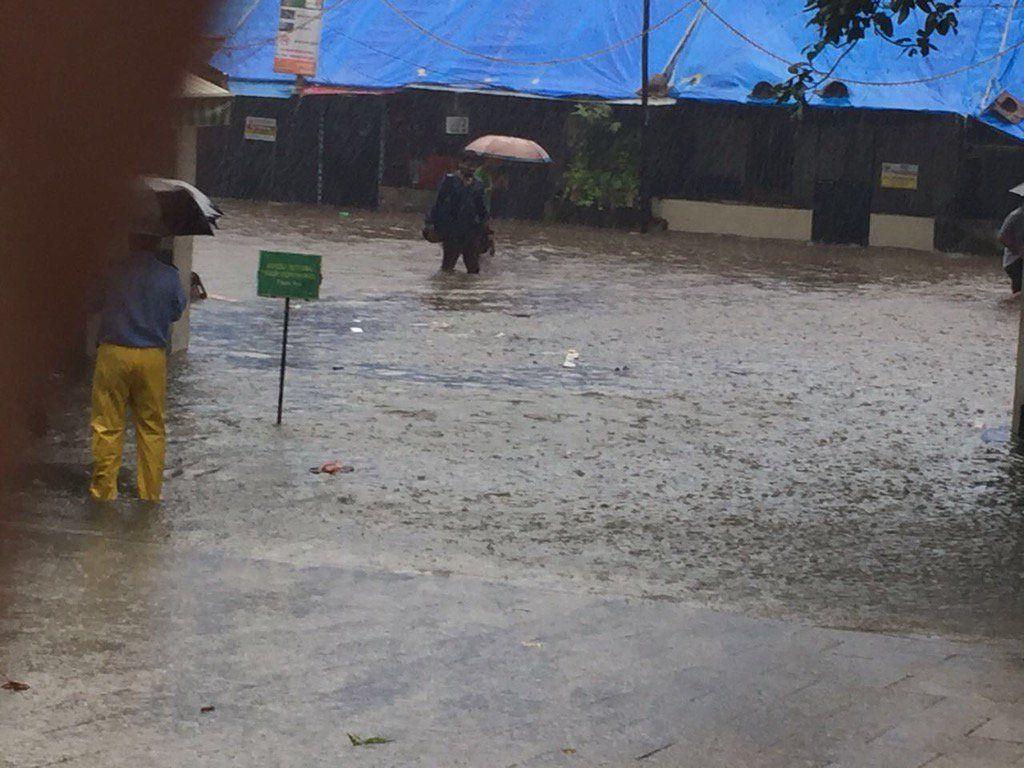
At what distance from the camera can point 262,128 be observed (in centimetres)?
3334

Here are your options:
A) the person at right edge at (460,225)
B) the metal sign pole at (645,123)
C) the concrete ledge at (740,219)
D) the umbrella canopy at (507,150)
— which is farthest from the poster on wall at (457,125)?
the person at right edge at (460,225)

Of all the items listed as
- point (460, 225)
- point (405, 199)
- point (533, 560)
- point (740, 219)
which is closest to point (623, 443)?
point (533, 560)

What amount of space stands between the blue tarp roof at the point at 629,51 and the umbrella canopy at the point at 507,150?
362cm

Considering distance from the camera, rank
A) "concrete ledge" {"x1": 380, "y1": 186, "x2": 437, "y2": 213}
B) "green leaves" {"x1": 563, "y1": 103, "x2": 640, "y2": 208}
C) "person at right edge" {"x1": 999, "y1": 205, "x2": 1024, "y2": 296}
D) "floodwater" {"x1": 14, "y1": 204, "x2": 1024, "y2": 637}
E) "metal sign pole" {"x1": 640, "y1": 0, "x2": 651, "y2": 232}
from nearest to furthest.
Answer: "floodwater" {"x1": 14, "y1": 204, "x2": 1024, "y2": 637}
"person at right edge" {"x1": 999, "y1": 205, "x2": 1024, "y2": 296}
"metal sign pole" {"x1": 640, "y1": 0, "x2": 651, "y2": 232}
"green leaves" {"x1": 563, "y1": 103, "x2": 640, "y2": 208}
"concrete ledge" {"x1": 380, "y1": 186, "x2": 437, "y2": 213}

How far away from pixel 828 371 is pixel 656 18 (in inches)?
700

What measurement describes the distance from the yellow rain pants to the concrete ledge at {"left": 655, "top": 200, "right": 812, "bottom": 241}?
23.2m

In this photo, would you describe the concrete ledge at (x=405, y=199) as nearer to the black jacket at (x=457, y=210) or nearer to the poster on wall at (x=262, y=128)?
the poster on wall at (x=262, y=128)

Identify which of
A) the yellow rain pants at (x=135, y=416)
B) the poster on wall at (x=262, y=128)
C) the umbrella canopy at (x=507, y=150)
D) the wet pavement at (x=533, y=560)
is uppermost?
the poster on wall at (x=262, y=128)

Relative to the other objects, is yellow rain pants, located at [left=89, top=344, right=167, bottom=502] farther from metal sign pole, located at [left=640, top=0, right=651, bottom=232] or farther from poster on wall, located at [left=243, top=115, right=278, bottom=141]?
poster on wall, located at [left=243, top=115, right=278, bottom=141]

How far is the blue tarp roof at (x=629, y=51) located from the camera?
28844mm

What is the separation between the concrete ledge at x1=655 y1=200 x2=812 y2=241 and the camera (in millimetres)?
30484

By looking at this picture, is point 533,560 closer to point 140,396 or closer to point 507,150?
point 140,396

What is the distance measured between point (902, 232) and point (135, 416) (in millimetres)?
23516

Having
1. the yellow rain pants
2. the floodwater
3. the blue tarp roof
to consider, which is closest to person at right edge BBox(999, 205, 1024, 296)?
the floodwater
